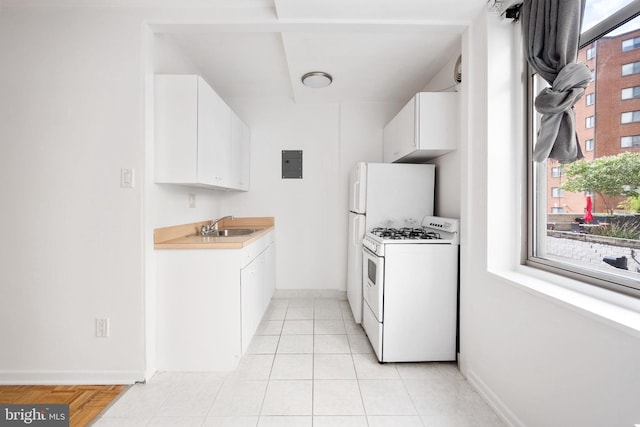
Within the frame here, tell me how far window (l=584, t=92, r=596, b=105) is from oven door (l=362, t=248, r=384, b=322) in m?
1.39

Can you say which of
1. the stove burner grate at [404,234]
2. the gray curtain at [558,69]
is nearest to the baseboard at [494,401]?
the stove burner grate at [404,234]

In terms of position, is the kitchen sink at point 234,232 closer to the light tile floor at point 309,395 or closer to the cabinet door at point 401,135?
the light tile floor at point 309,395

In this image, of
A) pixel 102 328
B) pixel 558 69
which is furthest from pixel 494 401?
pixel 102 328

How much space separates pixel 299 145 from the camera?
3.53 metres

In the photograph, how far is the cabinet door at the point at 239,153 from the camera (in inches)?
110

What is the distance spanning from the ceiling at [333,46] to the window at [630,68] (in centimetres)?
96

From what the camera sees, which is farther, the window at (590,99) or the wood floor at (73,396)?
the wood floor at (73,396)

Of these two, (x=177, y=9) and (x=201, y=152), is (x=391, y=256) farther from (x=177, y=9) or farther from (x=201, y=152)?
(x=177, y=9)

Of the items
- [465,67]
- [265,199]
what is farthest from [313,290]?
[465,67]

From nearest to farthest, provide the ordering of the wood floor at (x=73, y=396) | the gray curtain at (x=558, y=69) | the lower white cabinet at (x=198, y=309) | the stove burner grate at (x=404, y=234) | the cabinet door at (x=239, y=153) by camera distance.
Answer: the gray curtain at (x=558, y=69)
the wood floor at (x=73, y=396)
the lower white cabinet at (x=198, y=309)
the stove burner grate at (x=404, y=234)
the cabinet door at (x=239, y=153)

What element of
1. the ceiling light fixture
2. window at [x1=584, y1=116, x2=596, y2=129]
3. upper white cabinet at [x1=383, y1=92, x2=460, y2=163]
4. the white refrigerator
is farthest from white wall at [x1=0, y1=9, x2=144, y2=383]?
window at [x1=584, y1=116, x2=596, y2=129]

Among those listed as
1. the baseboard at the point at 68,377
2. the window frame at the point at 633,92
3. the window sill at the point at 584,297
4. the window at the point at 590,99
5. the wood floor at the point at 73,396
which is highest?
the window at the point at 590,99

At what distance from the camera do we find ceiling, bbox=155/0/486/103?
1828mm

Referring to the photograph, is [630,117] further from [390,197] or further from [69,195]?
[69,195]
